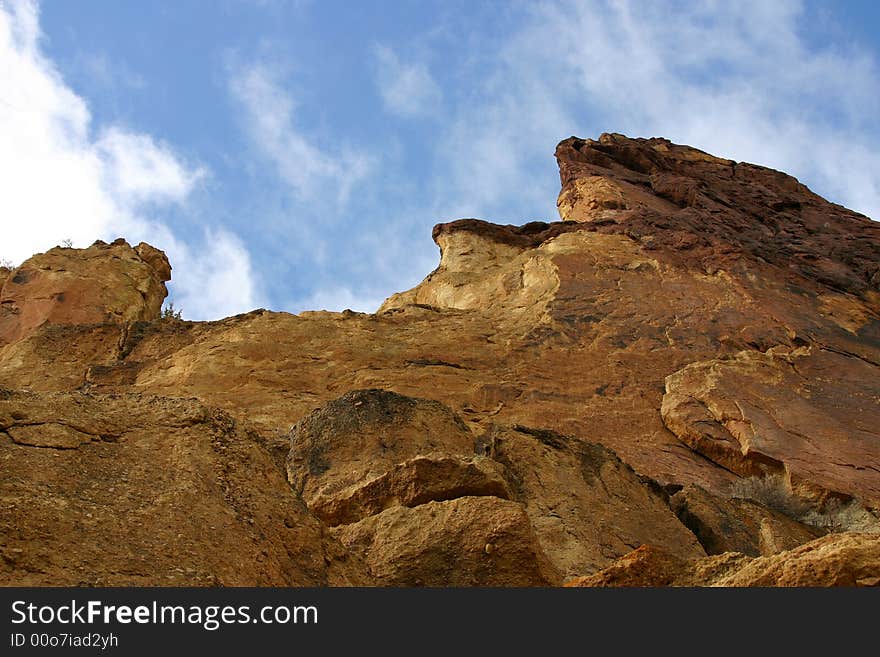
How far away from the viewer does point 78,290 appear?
2503 centimetres

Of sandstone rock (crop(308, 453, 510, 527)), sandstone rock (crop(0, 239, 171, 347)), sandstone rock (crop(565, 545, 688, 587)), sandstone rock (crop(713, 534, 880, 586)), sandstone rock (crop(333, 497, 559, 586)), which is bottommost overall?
sandstone rock (crop(713, 534, 880, 586))

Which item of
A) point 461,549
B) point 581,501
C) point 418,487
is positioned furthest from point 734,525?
point 461,549

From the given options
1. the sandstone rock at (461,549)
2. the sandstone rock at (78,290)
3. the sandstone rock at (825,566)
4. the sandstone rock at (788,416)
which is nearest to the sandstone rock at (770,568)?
the sandstone rock at (825,566)

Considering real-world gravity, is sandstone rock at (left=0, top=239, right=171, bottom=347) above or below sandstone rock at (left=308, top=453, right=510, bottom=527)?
above

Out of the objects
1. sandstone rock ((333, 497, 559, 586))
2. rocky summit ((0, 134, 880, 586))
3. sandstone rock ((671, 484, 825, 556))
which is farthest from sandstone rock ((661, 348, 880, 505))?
sandstone rock ((333, 497, 559, 586))

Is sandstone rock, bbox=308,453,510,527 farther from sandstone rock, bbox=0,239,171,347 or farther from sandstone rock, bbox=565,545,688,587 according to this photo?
sandstone rock, bbox=0,239,171,347

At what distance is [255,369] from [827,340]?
12309 millimetres

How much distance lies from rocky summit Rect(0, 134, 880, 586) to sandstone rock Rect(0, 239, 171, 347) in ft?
0.25

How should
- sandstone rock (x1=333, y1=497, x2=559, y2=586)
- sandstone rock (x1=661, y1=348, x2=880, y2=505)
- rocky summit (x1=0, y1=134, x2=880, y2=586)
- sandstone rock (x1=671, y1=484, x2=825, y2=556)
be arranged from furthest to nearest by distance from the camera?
sandstone rock (x1=661, y1=348, x2=880, y2=505) < sandstone rock (x1=671, y1=484, x2=825, y2=556) < sandstone rock (x1=333, y1=497, x2=559, y2=586) < rocky summit (x1=0, y1=134, x2=880, y2=586)

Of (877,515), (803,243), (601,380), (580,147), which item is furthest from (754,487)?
(580,147)

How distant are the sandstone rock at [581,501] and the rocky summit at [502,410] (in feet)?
0.13

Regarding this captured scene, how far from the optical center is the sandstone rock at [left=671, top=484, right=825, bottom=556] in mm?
11578

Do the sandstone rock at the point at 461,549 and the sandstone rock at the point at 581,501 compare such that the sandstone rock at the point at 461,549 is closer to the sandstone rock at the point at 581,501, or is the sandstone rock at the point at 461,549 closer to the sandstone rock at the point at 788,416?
the sandstone rock at the point at 581,501

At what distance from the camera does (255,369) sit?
18.6 m
